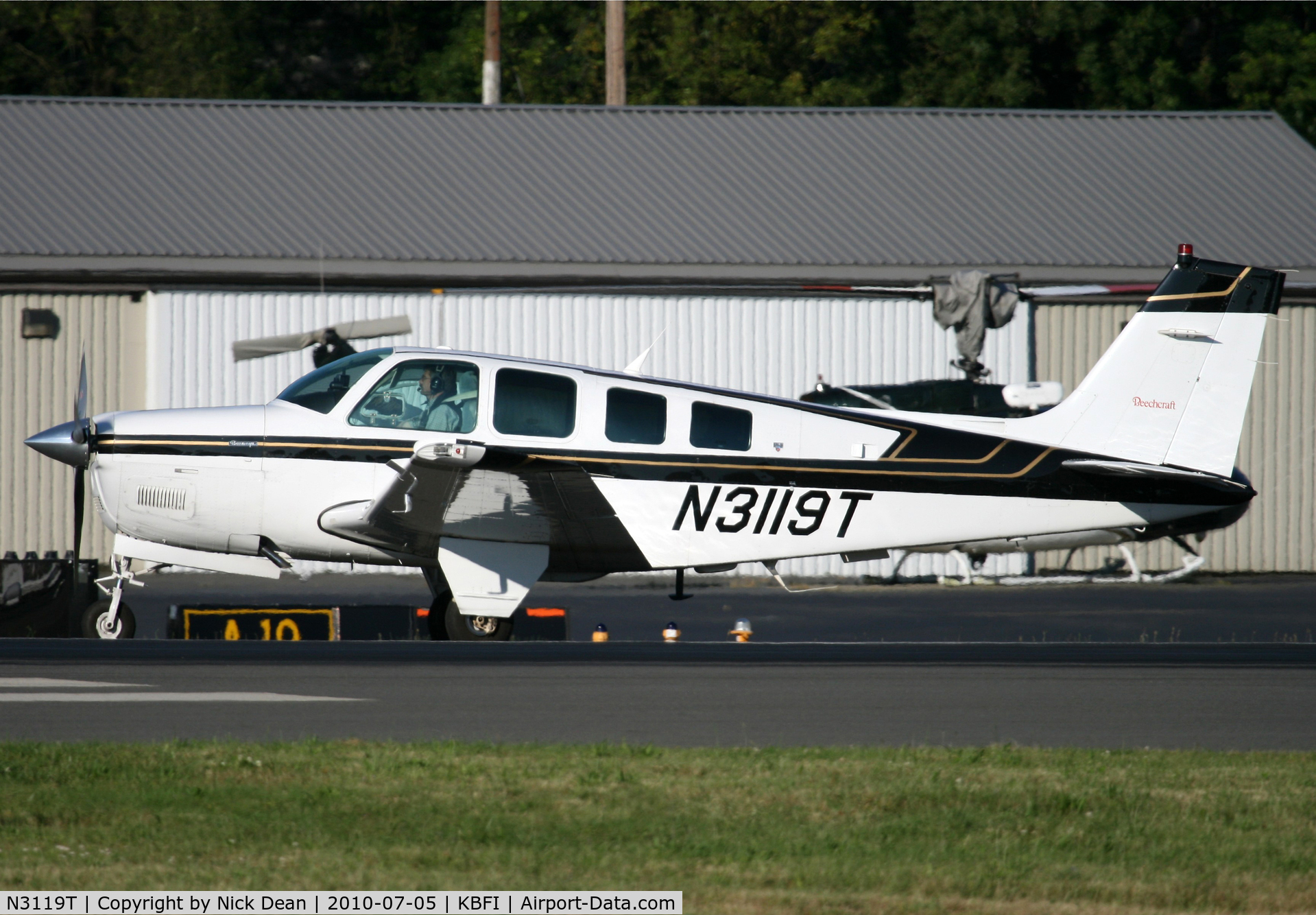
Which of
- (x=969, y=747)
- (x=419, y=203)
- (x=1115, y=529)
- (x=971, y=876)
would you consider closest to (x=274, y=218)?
(x=419, y=203)

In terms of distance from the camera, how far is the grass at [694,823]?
525cm

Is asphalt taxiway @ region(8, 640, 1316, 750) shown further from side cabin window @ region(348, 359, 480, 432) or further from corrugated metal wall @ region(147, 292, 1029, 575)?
corrugated metal wall @ region(147, 292, 1029, 575)

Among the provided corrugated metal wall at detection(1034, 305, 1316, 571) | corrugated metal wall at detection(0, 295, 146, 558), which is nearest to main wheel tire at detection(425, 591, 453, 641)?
corrugated metal wall at detection(0, 295, 146, 558)

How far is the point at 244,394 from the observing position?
752 inches

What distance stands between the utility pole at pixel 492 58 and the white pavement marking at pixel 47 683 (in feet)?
65.9

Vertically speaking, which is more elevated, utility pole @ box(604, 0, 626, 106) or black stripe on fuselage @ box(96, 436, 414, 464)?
utility pole @ box(604, 0, 626, 106)

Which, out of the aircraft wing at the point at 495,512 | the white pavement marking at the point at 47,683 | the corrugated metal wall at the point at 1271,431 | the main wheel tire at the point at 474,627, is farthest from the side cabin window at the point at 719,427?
the corrugated metal wall at the point at 1271,431

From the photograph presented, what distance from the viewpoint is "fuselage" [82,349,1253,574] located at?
11445 millimetres

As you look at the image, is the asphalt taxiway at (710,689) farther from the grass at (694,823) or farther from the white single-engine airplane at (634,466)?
the white single-engine airplane at (634,466)

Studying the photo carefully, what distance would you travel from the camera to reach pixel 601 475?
11.5 m

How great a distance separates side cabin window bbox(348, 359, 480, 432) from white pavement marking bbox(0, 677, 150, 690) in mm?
2971

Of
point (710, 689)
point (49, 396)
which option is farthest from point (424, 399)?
point (49, 396)

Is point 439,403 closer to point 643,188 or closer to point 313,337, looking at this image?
point 313,337

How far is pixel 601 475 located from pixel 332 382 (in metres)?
2.27
